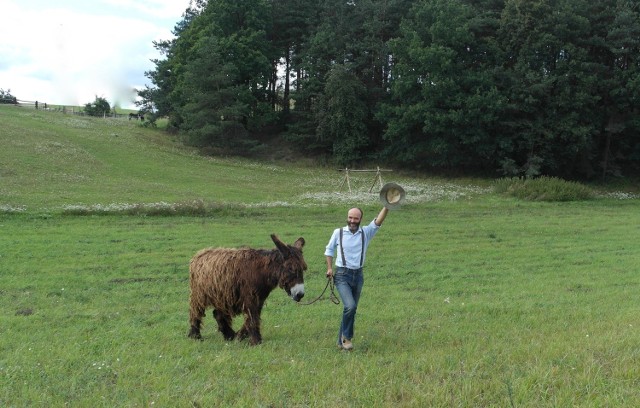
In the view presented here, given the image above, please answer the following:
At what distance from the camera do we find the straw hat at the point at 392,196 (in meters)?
9.23

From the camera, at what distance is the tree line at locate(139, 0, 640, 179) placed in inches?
2067

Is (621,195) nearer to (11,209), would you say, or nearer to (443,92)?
(443,92)

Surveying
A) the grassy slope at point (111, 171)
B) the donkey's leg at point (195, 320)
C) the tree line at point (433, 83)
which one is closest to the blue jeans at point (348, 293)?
the donkey's leg at point (195, 320)

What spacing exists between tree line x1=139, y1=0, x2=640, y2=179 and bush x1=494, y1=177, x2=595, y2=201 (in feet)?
28.9

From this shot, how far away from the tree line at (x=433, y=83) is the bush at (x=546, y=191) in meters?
8.82

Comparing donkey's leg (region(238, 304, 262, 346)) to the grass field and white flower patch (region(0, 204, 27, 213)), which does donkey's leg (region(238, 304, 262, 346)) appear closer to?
the grass field

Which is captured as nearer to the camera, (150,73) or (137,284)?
(137,284)

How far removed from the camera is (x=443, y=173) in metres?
58.8

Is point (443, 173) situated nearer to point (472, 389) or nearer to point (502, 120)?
point (502, 120)

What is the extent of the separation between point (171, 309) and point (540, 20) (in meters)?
52.9

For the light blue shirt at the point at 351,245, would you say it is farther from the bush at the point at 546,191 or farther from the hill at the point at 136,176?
the bush at the point at 546,191

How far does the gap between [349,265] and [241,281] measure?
2091 millimetres


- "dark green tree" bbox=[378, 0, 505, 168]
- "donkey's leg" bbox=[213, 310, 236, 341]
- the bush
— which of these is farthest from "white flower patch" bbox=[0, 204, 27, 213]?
"dark green tree" bbox=[378, 0, 505, 168]

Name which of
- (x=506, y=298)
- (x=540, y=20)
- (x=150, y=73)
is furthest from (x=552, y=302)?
(x=150, y=73)
